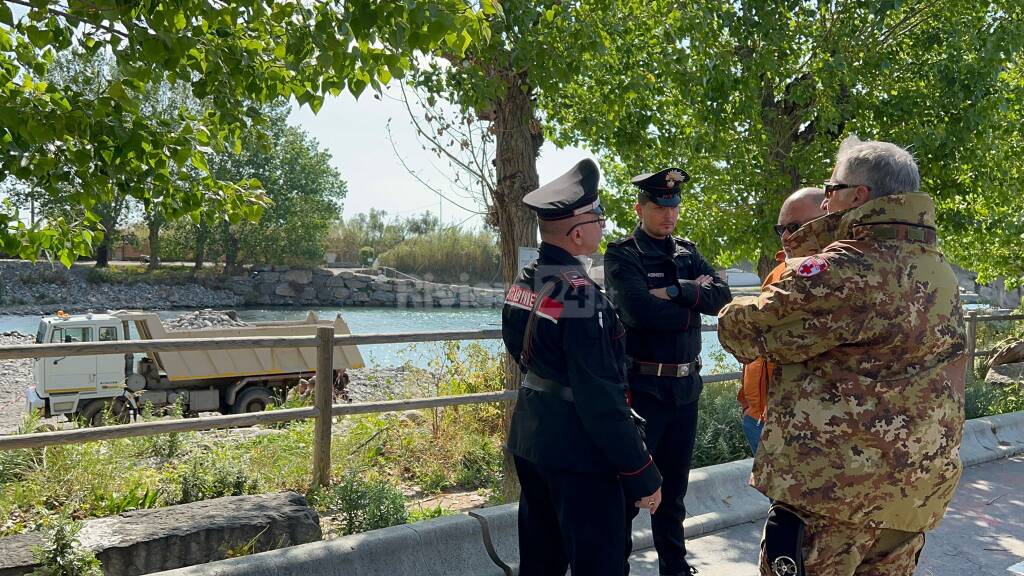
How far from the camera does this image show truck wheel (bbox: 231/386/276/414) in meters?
14.9

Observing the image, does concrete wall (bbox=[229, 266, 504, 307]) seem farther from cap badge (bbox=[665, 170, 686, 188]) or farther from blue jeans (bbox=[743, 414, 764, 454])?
cap badge (bbox=[665, 170, 686, 188])

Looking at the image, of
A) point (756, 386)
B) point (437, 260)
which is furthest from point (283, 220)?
point (756, 386)

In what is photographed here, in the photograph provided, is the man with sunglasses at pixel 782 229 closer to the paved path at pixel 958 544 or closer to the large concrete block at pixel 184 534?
the paved path at pixel 958 544

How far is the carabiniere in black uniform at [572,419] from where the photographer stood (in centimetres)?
285

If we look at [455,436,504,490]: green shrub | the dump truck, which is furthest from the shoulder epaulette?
the dump truck

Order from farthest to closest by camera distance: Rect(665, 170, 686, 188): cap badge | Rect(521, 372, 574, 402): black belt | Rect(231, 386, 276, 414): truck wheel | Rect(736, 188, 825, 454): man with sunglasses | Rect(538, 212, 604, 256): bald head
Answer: Rect(231, 386, 276, 414): truck wheel → Rect(665, 170, 686, 188): cap badge → Rect(736, 188, 825, 454): man with sunglasses → Rect(538, 212, 604, 256): bald head → Rect(521, 372, 574, 402): black belt

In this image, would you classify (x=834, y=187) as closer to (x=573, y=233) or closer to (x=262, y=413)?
(x=573, y=233)

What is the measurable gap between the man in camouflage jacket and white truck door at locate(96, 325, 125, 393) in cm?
1404

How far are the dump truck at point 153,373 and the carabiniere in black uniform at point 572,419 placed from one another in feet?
35.5

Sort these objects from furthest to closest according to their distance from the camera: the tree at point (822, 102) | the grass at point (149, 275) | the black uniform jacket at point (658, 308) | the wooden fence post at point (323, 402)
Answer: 1. the grass at point (149, 275)
2. the tree at point (822, 102)
3. the wooden fence post at point (323, 402)
4. the black uniform jacket at point (658, 308)

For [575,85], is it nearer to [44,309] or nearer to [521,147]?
[521,147]

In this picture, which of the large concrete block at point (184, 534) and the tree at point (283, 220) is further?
the tree at point (283, 220)

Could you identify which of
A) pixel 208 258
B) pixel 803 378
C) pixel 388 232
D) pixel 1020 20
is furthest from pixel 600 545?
pixel 388 232

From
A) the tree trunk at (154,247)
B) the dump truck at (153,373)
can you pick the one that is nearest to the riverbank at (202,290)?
the tree trunk at (154,247)
